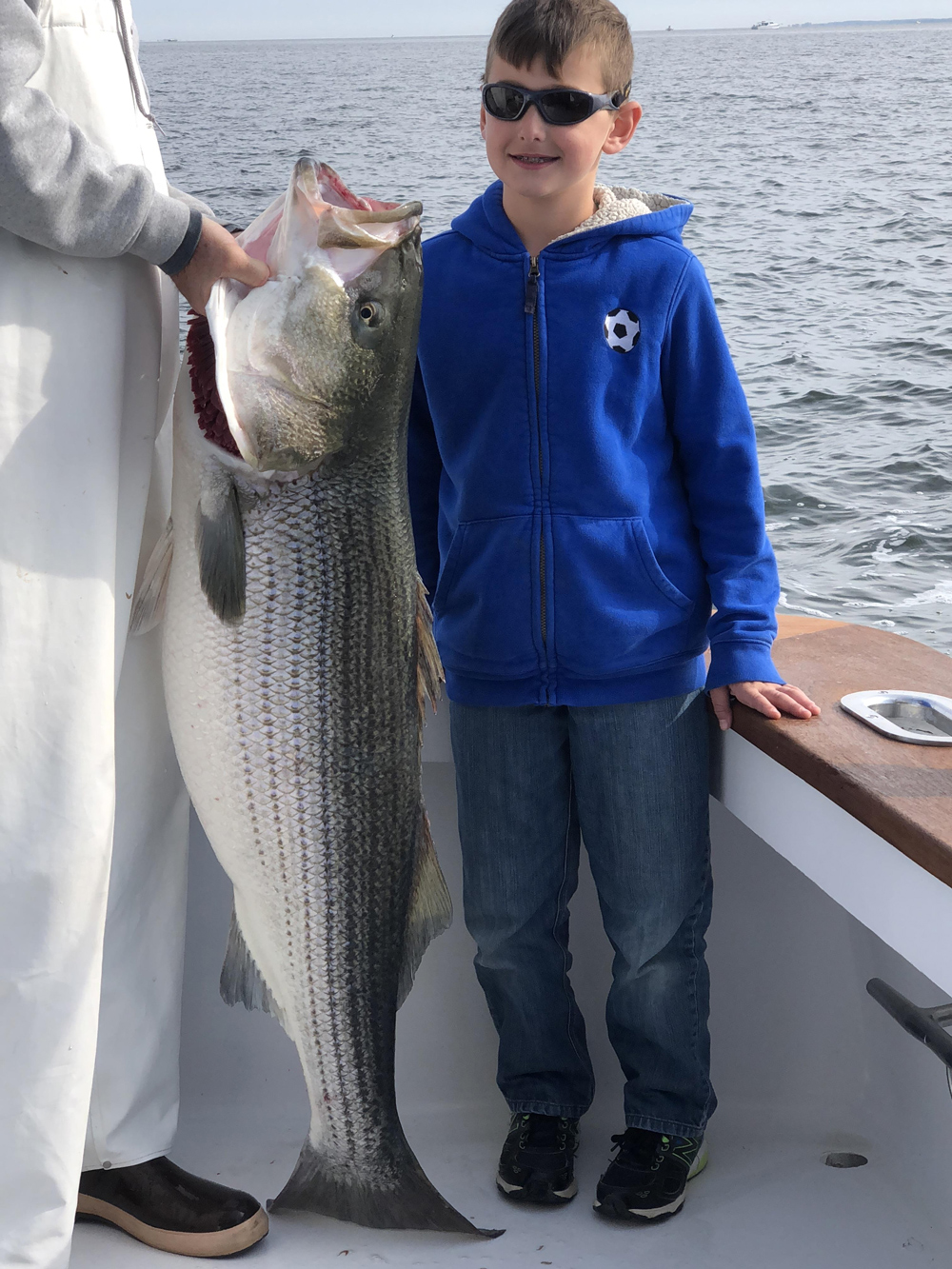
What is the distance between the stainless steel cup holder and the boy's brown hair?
1080 millimetres

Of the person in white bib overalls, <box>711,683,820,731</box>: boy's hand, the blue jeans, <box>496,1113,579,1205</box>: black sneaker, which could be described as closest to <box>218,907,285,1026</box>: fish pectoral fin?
the person in white bib overalls

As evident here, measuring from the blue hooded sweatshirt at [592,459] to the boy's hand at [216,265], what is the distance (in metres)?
0.52

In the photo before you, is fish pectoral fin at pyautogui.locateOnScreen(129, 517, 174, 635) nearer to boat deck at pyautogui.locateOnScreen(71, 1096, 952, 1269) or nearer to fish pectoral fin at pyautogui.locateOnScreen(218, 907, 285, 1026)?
fish pectoral fin at pyautogui.locateOnScreen(218, 907, 285, 1026)

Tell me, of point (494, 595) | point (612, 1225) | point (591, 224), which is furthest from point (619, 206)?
point (612, 1225)

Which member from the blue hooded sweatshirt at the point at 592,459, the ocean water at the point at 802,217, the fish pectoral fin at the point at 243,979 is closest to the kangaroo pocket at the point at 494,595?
the blue hooded sweatshirt at the point at 592,459

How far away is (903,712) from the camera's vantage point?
1.99 m

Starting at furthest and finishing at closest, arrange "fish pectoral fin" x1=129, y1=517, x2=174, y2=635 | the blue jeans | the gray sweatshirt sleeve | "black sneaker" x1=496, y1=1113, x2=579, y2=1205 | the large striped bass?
"black sneaker" x1=496, y1=1113, x2=579, y2=1205 < the blue jeans < "fish pectoral fin" x1=129, y1=517, x2=174, y2=635 < the large striped bass < the gray sweatshirt sleeve

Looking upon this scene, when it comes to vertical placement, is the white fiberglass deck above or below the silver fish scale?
below

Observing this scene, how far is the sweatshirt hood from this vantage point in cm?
199

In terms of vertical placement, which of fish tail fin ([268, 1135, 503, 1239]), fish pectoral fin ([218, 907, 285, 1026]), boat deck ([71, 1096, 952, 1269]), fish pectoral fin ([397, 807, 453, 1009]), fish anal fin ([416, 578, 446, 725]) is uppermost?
fish anal fin ([416, 578, 446, 725])

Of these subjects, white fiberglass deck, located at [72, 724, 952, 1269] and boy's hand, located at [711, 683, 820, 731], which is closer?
boy's hand, located at [711, 683, 820, 731]

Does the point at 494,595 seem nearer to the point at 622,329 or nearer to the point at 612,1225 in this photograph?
the point at 622,329

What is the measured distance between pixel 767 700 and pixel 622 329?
2.16ft

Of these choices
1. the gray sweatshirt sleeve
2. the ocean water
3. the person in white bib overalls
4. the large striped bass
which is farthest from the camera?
the ocean water
